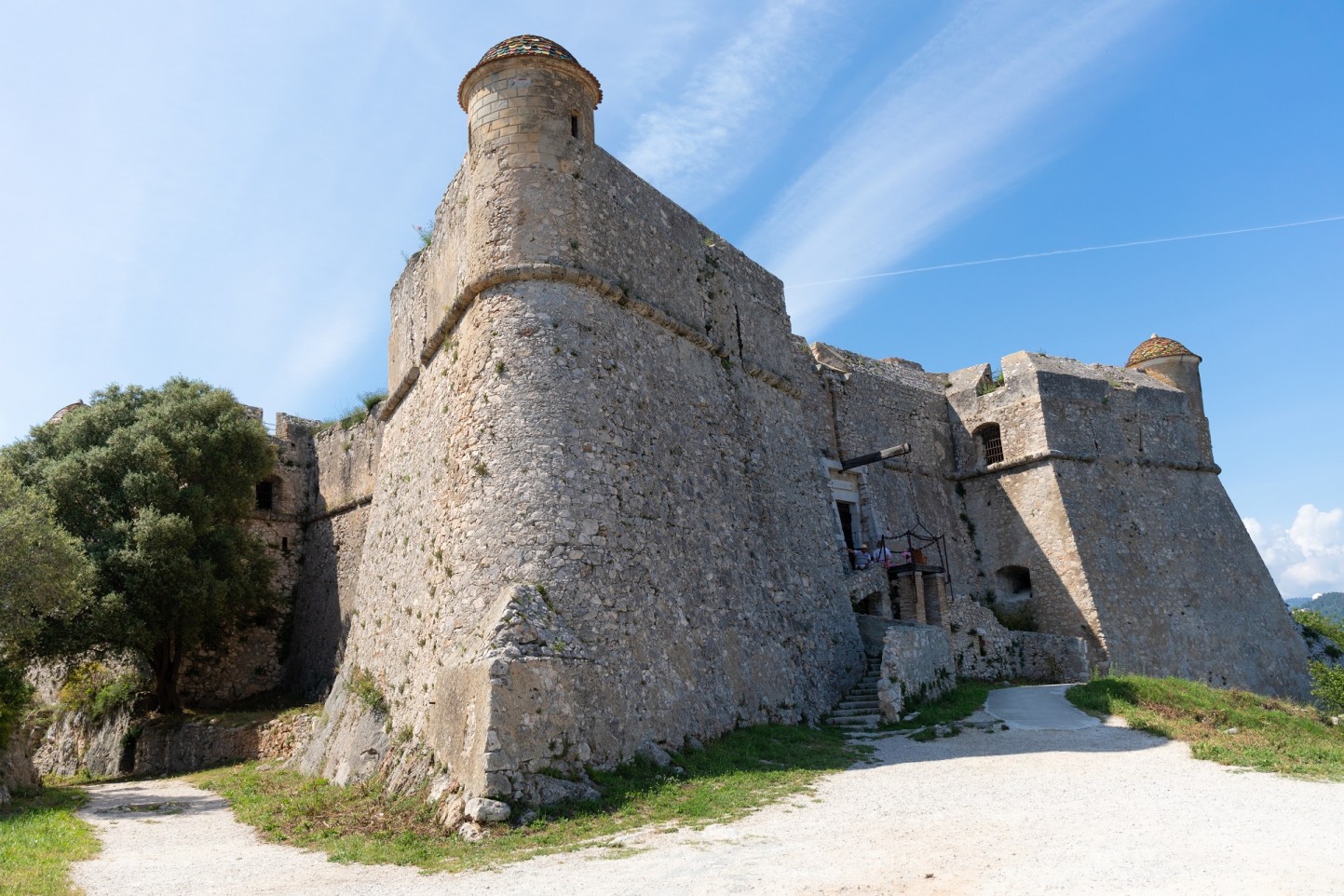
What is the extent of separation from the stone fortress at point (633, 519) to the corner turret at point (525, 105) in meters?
0.04

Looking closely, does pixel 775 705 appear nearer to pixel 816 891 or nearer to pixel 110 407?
pixel 816 891

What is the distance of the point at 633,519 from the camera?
12977 mm

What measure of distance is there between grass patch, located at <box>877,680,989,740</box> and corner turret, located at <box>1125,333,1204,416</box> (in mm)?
15216

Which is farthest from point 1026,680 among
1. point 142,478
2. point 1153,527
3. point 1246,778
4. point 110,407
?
point 110,407

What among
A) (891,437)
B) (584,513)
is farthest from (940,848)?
(891,437)

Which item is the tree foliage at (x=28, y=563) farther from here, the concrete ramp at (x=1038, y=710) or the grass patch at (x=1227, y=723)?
the grass patch at (x=1227, y=723)

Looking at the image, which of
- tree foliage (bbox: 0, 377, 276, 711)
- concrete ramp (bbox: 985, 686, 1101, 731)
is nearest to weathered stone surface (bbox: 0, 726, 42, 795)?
tree foliage (bbox: 0, 377, 276, 711)

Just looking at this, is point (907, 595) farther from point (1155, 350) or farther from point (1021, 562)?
point (1155, 350)

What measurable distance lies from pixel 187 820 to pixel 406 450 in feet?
22.7

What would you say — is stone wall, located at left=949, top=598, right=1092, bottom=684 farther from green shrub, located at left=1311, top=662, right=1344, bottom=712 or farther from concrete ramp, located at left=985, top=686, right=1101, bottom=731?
green shrub, located at left=1311, top=662, right=1344, bottom=712

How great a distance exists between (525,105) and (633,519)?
21.6 feet

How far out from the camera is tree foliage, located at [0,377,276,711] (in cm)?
1859

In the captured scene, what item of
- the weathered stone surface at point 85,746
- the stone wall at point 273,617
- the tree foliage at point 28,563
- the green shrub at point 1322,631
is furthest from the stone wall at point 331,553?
the green shrub at point 1322,631

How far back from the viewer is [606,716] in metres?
11.0
